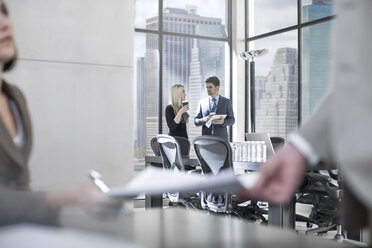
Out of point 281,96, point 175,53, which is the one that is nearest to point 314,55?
point 281,96

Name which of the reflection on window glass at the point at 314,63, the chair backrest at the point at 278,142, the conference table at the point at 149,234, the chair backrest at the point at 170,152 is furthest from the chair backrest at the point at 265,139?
the conference table at the point at 149,234

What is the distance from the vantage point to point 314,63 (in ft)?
22.0

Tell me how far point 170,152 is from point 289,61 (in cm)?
349

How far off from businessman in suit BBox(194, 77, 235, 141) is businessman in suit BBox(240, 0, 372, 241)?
4277mm

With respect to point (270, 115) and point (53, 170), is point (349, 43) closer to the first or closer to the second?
point (53, 170)

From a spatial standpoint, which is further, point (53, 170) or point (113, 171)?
point (113, 171)

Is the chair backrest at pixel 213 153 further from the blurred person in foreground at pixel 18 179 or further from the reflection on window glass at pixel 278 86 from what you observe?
the reflection on window glass at pixel 278 86

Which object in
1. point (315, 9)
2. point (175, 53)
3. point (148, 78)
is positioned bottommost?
point (148, 78)

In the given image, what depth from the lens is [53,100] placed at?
1222 mm

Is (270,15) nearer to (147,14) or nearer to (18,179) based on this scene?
(147,14)

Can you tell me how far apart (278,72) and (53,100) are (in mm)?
6279

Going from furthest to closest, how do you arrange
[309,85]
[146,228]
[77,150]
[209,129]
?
[309,85] < [209,129] < [77,150] < [146,228]

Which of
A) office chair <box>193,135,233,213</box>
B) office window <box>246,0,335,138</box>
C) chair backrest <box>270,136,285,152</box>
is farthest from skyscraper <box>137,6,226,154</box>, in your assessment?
office chair <box>193,135,233,213</box>

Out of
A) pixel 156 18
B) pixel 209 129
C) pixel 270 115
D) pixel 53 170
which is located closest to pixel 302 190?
pixel 209 129
